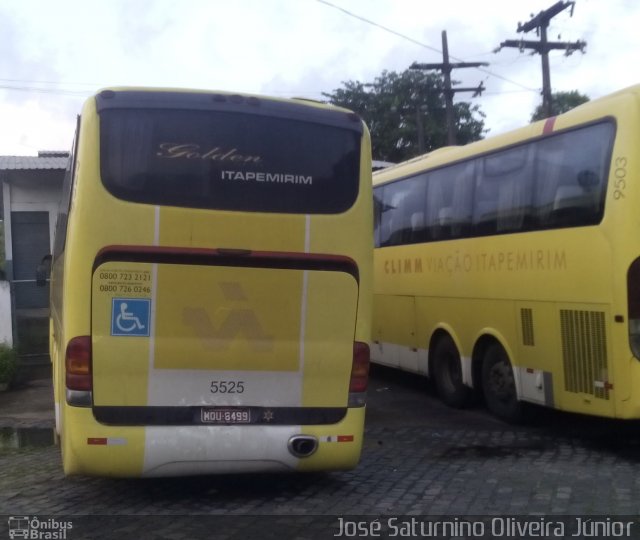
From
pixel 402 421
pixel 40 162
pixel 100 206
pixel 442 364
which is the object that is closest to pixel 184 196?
pixel 100 206

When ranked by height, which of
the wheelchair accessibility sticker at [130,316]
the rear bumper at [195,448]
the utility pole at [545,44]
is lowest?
the rear bumper at [195,448]

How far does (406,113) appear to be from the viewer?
37.9 metres

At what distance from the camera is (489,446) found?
29.1 feet

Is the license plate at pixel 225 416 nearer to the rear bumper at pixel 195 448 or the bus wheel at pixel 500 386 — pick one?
the rear bumper at pixel 195 448

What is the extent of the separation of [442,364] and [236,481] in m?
4.78

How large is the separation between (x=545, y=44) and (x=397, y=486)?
65.4 feet

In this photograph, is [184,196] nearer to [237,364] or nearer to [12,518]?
[237,364]

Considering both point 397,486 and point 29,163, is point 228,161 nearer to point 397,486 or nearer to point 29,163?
point 397,486

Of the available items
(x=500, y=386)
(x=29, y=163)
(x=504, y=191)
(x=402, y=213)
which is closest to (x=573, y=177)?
(x=504, y=191)

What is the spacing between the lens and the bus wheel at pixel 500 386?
983cm

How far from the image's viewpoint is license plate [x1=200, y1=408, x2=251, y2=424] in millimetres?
6445

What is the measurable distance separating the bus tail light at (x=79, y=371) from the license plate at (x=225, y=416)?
2.89 feet

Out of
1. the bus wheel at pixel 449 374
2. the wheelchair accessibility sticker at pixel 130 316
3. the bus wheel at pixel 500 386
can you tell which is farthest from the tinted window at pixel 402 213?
the wheelchair accessibility sticker at pixel 130 316

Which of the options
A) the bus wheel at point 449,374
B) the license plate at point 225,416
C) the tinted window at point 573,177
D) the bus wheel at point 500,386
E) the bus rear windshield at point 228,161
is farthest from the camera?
the bus wheel at point 449,374
